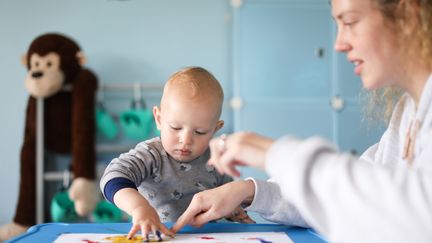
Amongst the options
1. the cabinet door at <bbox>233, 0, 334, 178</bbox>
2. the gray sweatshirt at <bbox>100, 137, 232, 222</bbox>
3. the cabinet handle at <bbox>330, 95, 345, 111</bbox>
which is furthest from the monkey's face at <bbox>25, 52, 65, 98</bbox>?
the gray sweatshirt at <bbox>100, 137, 232, 222</bbox>

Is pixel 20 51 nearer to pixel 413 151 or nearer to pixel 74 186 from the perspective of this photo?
pixel 74 186

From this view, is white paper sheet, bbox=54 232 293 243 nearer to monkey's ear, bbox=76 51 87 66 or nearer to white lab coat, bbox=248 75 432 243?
white lab coat, bbox=248 75 432 243

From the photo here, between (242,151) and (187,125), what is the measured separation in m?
0.51

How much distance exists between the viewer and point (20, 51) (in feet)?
9.10

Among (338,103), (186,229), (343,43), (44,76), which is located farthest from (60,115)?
(343,43)

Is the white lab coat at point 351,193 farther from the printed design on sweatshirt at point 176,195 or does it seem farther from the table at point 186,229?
the printed design on sweatshirt at point 176,195

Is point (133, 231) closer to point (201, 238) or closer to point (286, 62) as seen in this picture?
point (201, 238)

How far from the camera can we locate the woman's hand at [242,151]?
54cm

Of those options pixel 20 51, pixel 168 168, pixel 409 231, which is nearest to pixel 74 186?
pixel 20 51

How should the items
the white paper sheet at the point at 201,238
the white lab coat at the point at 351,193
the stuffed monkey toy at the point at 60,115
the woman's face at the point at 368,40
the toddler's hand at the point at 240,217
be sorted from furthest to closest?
the stuffed monkey toy at the point at 60,115, the toddler's hand at the point at 240,217, the white paper sheet at the point at 201,238, the woman's face at the point at 368,40, the white lab coat at the point at 351,193

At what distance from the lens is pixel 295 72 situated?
2830mm

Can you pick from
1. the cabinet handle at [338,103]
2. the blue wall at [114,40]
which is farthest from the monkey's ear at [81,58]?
the cabinet handle at [338,103]

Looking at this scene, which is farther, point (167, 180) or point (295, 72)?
point (295, 72)

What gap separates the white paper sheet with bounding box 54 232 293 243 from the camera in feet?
2.55
